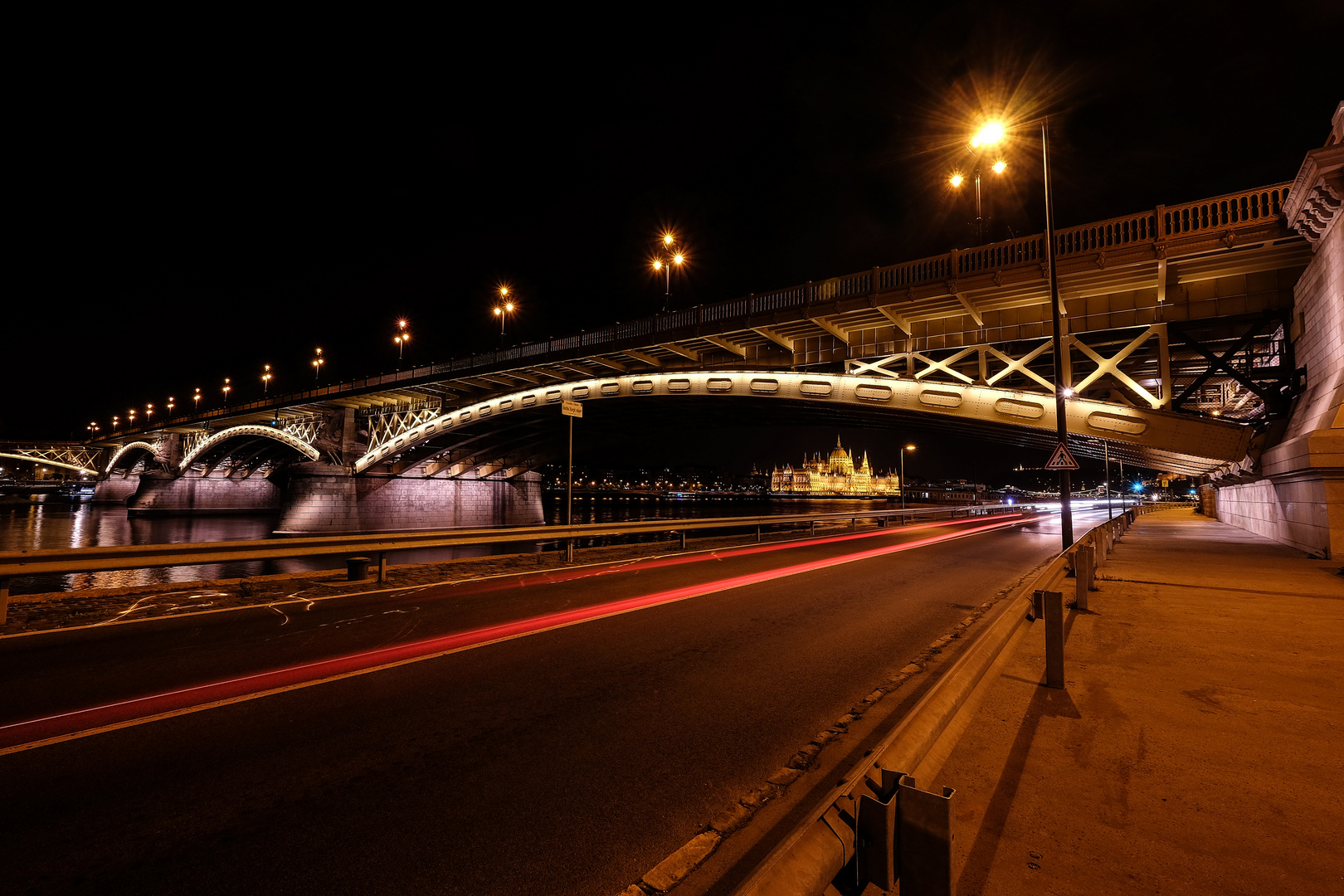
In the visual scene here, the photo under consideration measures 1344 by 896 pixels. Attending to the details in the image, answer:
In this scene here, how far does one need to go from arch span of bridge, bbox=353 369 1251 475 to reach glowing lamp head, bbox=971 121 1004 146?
961 centimetres

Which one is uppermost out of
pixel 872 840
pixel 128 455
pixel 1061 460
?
pixel 128 455

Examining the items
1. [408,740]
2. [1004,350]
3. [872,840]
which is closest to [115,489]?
[408,740]

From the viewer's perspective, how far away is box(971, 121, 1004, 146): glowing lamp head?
497 inches

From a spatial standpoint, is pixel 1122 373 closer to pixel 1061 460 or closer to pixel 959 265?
pixel 959 265

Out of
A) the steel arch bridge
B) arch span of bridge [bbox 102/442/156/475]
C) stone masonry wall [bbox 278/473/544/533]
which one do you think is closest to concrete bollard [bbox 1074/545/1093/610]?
the steel arch bridge

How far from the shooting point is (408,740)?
3.79 meters

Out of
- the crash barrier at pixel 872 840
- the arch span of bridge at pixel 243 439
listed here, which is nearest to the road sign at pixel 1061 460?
the crash barrier at pixel 872 840

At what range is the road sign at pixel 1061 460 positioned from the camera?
11445 millimetres

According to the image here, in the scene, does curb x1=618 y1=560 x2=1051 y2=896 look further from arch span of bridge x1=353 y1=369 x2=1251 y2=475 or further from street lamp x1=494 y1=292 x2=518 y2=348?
street lamp x1=494 y1=292 x2=518 y2=348

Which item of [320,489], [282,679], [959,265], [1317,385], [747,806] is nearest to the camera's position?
[747,806]

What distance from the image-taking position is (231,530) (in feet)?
148

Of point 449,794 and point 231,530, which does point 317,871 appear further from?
point 231,530

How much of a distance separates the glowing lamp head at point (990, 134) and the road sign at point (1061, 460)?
7072 millimetres

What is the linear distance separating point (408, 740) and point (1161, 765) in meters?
4.85
